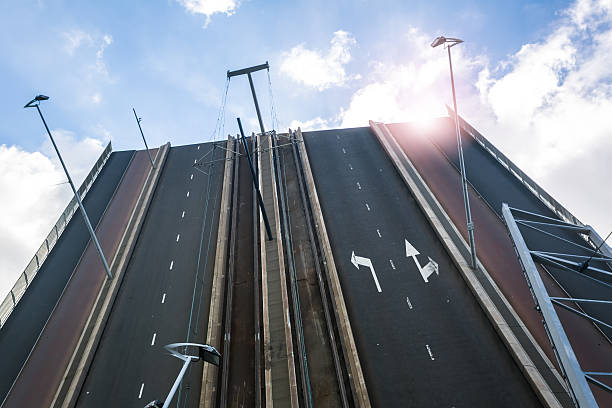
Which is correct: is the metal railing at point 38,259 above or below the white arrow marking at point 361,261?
above

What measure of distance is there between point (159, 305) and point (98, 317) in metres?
3.95

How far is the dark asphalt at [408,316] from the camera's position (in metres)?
17.4

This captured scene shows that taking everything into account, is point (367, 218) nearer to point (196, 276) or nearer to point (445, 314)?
point (445, 314)

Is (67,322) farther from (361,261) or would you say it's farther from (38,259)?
(361,261)

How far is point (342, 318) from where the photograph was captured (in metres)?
21.1

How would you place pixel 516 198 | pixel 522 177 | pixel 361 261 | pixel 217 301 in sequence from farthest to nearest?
pixel 522 177
pixel 516 198
pixel 361 261
pixel 217 301

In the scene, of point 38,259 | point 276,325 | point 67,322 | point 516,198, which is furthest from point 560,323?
point 38,259

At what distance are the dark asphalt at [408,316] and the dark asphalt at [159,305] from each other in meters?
10.1

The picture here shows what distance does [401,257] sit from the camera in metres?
25.4

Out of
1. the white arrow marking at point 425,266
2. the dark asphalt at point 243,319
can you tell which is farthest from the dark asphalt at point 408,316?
the dark asphalt at point 243,319

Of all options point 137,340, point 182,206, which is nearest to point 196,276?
point 137,340

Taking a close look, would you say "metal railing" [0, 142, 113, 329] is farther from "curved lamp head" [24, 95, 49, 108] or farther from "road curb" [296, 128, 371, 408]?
"road curb" [296, 128, 371, 408]

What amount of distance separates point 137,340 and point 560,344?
22.4m

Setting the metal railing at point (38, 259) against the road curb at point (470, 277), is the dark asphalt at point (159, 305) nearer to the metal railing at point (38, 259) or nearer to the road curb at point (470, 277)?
the metal railing at point (38, 259)
